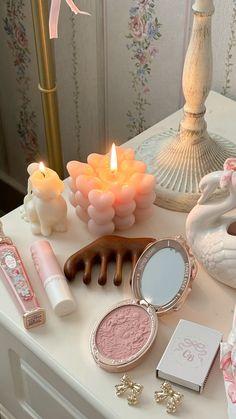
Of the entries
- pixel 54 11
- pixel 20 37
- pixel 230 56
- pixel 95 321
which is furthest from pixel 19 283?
pixel 20 37

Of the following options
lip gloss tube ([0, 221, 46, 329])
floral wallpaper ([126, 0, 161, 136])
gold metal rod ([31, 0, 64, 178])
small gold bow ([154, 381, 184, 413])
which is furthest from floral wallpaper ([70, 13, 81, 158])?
small gold bow ([154, 381, 184, 413])

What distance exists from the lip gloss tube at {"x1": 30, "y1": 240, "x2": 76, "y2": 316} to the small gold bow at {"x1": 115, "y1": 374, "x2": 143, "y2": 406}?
116 mm

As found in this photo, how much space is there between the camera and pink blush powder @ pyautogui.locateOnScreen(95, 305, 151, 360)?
699 mm

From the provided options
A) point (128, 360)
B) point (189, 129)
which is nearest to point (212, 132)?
point (189, 129)

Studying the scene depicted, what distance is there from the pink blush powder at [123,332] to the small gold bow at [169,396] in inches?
2.0

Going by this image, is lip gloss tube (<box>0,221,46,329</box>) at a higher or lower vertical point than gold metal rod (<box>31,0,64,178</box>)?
lower

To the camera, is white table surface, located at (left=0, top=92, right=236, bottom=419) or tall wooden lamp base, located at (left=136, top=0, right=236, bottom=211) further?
tall wooden lamp base, located at (left=136, top=0, right=236, bottom=211)

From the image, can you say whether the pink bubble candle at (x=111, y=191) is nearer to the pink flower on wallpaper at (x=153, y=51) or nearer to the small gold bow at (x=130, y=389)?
the small gold bow at (x=130, y=389)

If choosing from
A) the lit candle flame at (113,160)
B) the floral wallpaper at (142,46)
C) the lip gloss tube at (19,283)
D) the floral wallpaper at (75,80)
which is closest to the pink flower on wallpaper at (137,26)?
the floral wallpaper at (142,46)

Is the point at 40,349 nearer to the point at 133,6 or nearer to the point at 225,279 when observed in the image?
the point at 225,279

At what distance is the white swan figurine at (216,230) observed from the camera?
2.42 feet

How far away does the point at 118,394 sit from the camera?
26.4 inches

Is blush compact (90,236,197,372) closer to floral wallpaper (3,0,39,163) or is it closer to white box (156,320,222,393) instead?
white box (156,320,222,393)

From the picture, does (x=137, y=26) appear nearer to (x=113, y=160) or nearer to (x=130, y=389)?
(x=113, y=160)
